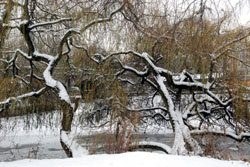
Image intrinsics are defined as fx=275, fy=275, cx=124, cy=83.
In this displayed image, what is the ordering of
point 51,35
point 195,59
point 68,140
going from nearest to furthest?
point 68,140 → point 195,59 → point 51,35

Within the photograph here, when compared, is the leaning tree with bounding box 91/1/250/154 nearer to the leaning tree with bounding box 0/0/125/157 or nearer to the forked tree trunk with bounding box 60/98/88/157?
the leaning tree with bounding box 0/0/125/157

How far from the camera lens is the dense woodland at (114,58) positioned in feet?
15.4

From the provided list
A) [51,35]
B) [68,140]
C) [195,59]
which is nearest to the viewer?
[68,140]

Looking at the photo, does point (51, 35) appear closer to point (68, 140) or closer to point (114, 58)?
point (114, 58)

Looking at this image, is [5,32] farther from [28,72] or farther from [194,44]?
[194,44]

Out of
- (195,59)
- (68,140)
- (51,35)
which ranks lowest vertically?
(68,140)

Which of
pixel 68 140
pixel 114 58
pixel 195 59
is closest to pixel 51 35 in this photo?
pixel 114 58

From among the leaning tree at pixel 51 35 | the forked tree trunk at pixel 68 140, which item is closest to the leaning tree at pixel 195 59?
the leaning tree at pixel 51 35

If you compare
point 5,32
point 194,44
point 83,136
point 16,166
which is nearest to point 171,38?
point 194,44

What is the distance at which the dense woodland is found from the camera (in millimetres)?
4688

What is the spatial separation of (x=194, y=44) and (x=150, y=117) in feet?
9.91

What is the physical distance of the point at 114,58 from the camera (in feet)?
19.9

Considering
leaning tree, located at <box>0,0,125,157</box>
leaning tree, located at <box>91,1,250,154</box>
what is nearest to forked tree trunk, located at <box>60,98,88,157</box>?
leaning tree, located at <box>0,0,125,157</box>

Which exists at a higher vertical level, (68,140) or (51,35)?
(51,35)
